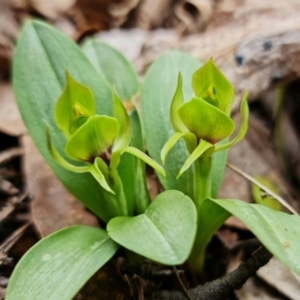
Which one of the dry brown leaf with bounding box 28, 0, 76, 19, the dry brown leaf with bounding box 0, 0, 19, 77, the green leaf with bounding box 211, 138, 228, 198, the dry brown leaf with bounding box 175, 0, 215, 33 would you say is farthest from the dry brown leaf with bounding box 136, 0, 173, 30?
the green leaf with bounding box 211, 138, 228, 198

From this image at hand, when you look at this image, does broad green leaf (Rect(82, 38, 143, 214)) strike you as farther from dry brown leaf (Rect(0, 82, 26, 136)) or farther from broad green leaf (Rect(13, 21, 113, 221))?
dry brown leaf (Rect(0, 82, 26, 136))

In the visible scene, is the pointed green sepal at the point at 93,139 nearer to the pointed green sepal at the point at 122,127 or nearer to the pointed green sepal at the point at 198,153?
the pointed green sepal at the point at 122,127

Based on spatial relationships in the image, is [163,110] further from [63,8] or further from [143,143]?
[63,8]

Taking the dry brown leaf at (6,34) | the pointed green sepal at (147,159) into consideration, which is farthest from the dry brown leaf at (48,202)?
the dry brown leaf at (6,34)

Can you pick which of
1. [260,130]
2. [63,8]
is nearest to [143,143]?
[260,130]

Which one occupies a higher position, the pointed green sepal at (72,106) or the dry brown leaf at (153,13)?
the pointed green sepal at (72,106)

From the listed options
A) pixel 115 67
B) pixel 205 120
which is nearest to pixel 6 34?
pixel 115 67
